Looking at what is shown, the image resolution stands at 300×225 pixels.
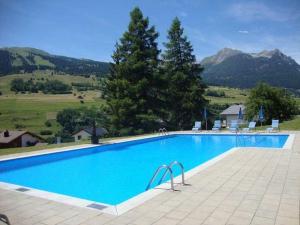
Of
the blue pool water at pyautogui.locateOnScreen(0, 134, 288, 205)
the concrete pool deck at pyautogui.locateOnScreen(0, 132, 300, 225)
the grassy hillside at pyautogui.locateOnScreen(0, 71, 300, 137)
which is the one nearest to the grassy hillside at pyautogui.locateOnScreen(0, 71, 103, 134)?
the grassy hillside at pyautogui.locateOnScreen(0, 71, 300, 137)

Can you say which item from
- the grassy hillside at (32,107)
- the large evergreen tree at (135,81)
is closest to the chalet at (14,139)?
the grassy hillside at (32,107)

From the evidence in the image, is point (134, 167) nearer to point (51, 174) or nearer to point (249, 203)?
point (51, 174)

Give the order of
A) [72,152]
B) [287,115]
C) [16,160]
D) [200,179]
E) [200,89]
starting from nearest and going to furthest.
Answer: [200,179]
[16,160]
[72,152]
[200,89]
[287,115]

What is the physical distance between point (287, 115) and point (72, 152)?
27.5 meters

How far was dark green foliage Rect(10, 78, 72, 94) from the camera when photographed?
2275 inches

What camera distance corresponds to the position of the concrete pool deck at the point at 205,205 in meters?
4.36

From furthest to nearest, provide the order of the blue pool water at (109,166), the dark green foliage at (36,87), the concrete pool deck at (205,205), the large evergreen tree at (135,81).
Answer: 1. the dark green foliage at (36,87)
2. the large evergreen tree at (135,81)
3. the blue pool water at (109,166)
4. the concrete pool deck at (205,205)

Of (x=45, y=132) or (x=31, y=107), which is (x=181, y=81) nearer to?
(x=45, y=132)

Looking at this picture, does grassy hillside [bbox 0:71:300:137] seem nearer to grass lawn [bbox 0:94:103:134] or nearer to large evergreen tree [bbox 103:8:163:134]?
grass lawn [bbox 0:94:103:134]

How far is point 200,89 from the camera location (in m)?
27.5

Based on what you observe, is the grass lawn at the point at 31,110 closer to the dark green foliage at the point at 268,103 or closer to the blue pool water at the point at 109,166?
the dark green foliage at the point at 268,103

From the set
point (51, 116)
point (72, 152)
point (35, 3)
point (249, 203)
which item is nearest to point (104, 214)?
point (249, 203)

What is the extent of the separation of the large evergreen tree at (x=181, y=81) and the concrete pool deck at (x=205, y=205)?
19984 mm

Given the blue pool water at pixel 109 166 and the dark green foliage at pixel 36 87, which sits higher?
the dark green foliage at pixel 36 87
